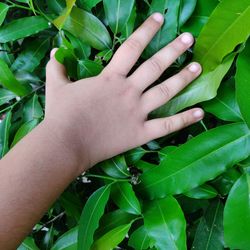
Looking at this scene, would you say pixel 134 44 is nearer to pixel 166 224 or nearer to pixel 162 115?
pixel 162 115

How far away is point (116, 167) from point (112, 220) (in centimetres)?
10

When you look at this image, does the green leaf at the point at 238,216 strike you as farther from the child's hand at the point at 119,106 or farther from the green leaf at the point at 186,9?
the green leaf at the point at 186,9

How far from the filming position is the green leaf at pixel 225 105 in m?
0.54

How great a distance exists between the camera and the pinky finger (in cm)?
56

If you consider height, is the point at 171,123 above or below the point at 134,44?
below

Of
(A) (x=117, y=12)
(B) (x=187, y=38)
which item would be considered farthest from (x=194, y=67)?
(A) (x=117, y=12)

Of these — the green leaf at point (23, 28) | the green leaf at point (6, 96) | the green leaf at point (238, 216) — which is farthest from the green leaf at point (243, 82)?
the green leaf at point (6, 96)

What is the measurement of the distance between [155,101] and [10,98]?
12.6 inches

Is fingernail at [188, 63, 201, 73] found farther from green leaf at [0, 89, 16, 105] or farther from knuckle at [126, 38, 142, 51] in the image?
green leaf at [0, 89, 16, 105]

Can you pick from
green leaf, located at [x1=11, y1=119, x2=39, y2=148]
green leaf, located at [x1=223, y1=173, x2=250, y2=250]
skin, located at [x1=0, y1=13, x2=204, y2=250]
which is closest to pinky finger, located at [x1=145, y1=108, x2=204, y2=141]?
skin, located at [x1=0, y1=13, x2=204, y2=250]

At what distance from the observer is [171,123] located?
1.87ft

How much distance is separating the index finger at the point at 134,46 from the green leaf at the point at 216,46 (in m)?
0.08

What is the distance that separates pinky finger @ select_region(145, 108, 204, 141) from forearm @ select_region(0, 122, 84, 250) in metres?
0.12

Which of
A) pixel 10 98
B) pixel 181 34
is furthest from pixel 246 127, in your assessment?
pixel 10 98
